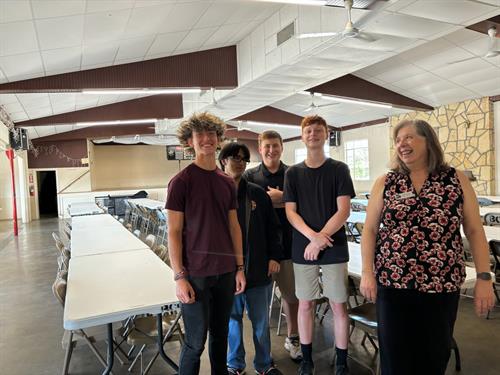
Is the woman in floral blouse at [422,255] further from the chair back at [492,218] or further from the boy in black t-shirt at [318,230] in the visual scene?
the chair back at [492,218]

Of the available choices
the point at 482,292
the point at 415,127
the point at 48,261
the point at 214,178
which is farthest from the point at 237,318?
the point at 48,261

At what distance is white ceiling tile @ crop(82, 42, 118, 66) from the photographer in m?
5.21

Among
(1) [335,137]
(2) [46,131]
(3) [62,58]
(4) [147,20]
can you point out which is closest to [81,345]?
(4) [147,20]

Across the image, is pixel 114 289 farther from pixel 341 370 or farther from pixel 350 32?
pixel 350 32

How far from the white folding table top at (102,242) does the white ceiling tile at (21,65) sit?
2517mm

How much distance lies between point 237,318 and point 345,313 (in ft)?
2.19

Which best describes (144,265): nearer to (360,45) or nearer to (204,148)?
(204,148)

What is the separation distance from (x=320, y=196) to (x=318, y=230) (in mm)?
207

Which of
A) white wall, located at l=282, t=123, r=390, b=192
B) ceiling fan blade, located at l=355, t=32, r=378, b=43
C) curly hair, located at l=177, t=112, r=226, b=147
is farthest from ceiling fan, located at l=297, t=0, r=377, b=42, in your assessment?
white wall, located at l=282, t=123, r=390, b=192

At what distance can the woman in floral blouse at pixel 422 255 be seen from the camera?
1509 millimetres

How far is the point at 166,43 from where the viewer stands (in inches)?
228

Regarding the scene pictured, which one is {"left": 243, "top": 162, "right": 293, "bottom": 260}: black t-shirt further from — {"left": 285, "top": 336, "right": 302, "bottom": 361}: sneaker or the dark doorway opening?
the dark doorway opening

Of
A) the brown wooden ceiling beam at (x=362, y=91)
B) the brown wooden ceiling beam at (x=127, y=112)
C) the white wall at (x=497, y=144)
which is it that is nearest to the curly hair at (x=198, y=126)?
the brown wooden ceiling beam at (x=362, y=91)

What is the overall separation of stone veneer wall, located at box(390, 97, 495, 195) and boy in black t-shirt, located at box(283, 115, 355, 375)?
7736 mm
